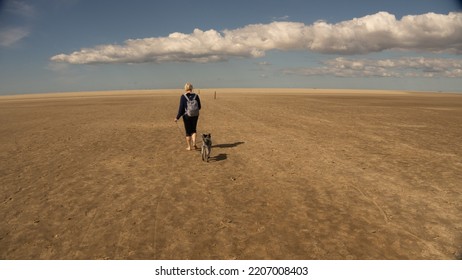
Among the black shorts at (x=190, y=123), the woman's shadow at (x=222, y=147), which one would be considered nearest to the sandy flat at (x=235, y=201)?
the woman's shadow at (x=222, y=147)

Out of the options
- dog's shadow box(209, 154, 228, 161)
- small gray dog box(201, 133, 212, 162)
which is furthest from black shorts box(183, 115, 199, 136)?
dog's shadow box(209, 154, 228, 161)

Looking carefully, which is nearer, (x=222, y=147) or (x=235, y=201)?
(x=235, y=201)

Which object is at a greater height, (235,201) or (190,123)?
(190,123)

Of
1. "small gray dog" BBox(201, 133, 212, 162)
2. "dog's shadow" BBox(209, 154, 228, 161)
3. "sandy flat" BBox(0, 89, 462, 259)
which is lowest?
"sandy flat" BBox(0, 89, 462, 259)

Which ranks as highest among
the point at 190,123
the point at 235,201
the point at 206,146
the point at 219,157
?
the point at 190,123

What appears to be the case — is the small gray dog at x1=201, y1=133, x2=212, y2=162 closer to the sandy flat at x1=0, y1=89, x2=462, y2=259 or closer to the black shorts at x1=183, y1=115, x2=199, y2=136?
the sandy flat at x1=0, y1=89, x2=462, y2=259

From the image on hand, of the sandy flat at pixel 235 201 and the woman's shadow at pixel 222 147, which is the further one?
the woman's shadow at pixel 222 147

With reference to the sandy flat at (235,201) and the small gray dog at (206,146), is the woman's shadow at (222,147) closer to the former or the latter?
the sandy flat at (235,201)

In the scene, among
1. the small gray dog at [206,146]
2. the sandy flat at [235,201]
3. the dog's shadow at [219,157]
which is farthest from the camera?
the dog's shadow at [219,157]

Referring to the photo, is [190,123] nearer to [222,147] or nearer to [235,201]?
[222,147]

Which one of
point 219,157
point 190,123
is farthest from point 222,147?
point 190,123

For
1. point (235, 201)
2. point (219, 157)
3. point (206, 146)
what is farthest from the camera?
point (219, 157)

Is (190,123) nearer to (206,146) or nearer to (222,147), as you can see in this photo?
(206,146)

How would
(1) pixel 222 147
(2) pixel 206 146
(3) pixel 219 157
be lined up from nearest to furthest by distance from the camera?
(2) pixel 206 146, (3) pixel 219 157, (1) pixel 222 147
